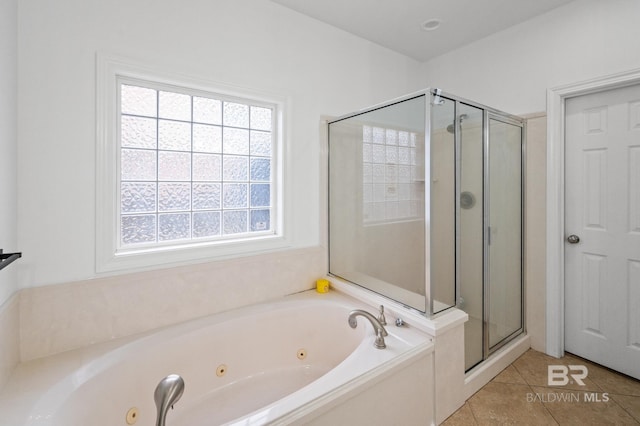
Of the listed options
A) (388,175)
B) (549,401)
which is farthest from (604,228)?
(388,175)

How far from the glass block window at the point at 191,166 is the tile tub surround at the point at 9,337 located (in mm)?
507

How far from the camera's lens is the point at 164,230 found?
5.78 feet

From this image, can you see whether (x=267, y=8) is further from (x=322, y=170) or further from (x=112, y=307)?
(x=112, y=307)

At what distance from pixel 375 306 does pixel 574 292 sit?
155 cm

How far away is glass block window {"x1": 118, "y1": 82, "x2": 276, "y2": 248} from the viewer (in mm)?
1665

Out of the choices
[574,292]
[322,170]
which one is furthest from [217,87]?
[574,292]

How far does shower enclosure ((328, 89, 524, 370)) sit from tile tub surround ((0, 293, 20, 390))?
179 cm

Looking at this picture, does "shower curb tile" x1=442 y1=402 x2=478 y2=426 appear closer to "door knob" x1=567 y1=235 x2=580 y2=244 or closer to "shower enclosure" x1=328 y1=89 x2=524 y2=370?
"shower enclosure" x1=328 y1=89 x2=524 y2=370

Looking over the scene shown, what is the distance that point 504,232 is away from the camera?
2.17 m

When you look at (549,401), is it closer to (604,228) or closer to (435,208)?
(604,228)

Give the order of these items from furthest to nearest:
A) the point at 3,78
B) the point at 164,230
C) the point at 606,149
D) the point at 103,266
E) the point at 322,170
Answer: the point at 322,170 < the point at 606,149 < the point at 164,230 < the point at 103,266 < the point at 3,78

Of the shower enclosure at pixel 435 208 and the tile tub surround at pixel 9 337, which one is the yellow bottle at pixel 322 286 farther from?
the tile tub surround at pixel 9 337

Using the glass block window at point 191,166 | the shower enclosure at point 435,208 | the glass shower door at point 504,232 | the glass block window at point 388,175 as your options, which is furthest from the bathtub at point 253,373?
the glass shower door at point 504,232

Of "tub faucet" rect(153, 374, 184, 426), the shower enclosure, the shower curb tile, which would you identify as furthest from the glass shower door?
"tub faucet" rect(153, 374, 184, 426)
